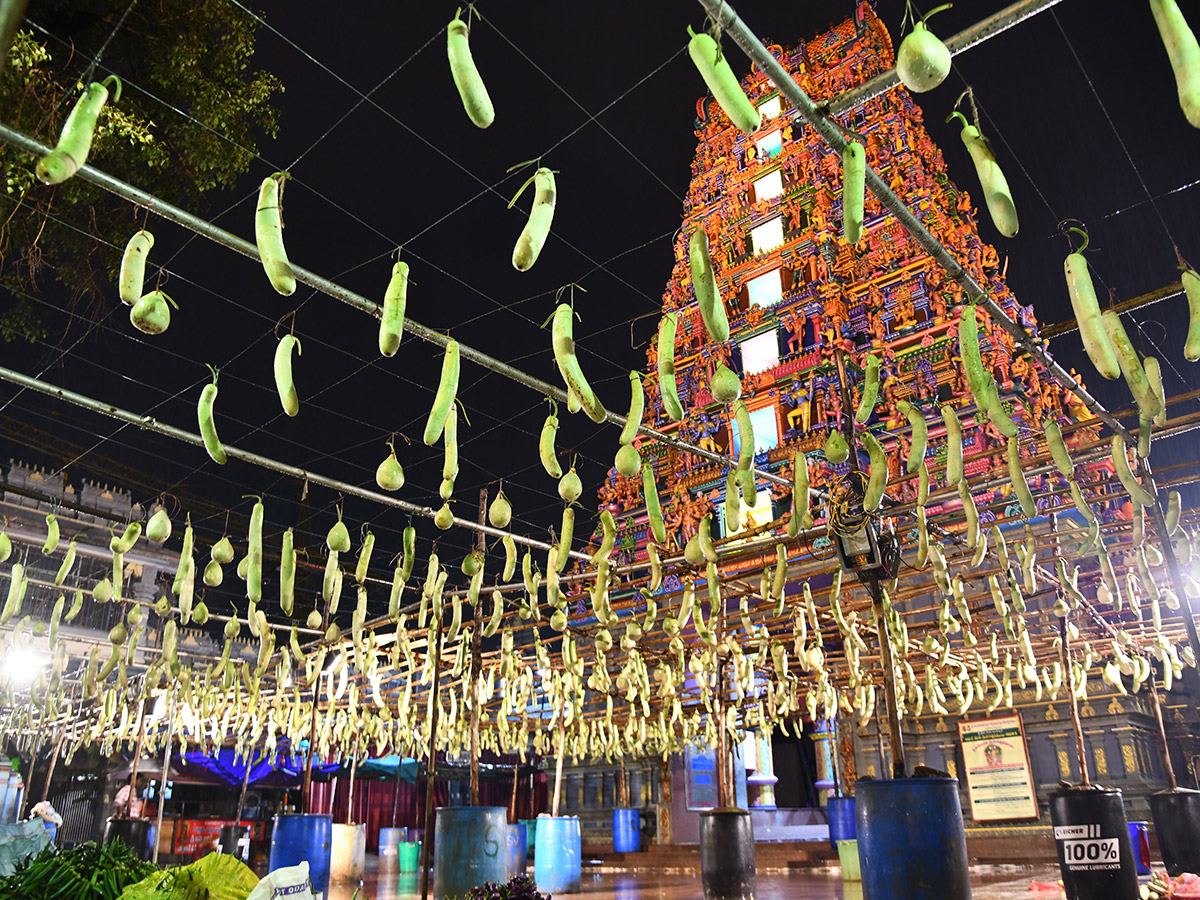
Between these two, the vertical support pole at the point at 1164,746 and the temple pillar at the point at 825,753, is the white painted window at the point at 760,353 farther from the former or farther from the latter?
the vertical support pole at the point at 1164,746

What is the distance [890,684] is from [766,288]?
21202 millimetres

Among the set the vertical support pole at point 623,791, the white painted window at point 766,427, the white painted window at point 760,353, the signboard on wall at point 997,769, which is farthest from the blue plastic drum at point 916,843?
the white painted window at point 760,353

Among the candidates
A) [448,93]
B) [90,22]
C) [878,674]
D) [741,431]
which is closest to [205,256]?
[90,22]

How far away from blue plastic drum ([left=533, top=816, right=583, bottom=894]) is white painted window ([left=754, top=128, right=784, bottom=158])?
924 inches

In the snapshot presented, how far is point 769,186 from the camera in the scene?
88.0ft

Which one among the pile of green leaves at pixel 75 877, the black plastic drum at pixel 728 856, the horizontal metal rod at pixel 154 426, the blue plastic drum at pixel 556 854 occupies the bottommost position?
the blue plastic drum at pixel 556 854

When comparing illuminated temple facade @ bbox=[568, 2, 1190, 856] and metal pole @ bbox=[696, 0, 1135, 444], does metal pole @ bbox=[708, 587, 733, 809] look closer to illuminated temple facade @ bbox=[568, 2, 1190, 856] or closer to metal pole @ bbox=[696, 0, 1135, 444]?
metal pole @ bbox=[696, 0, 1135, 444]

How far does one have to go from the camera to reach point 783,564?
813 centimetres

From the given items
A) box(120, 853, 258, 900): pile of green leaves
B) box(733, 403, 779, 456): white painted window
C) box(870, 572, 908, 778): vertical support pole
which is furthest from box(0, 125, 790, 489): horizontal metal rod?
box(733, 403, 779, 456): white painted window

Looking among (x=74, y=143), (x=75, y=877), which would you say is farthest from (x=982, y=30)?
(x=75, y=877)

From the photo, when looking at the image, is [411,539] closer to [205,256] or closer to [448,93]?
[448,93]

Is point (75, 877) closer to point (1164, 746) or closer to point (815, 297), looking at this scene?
point (1164, 746)

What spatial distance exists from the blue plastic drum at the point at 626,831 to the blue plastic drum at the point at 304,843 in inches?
459

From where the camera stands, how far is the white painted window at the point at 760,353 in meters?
24.7
